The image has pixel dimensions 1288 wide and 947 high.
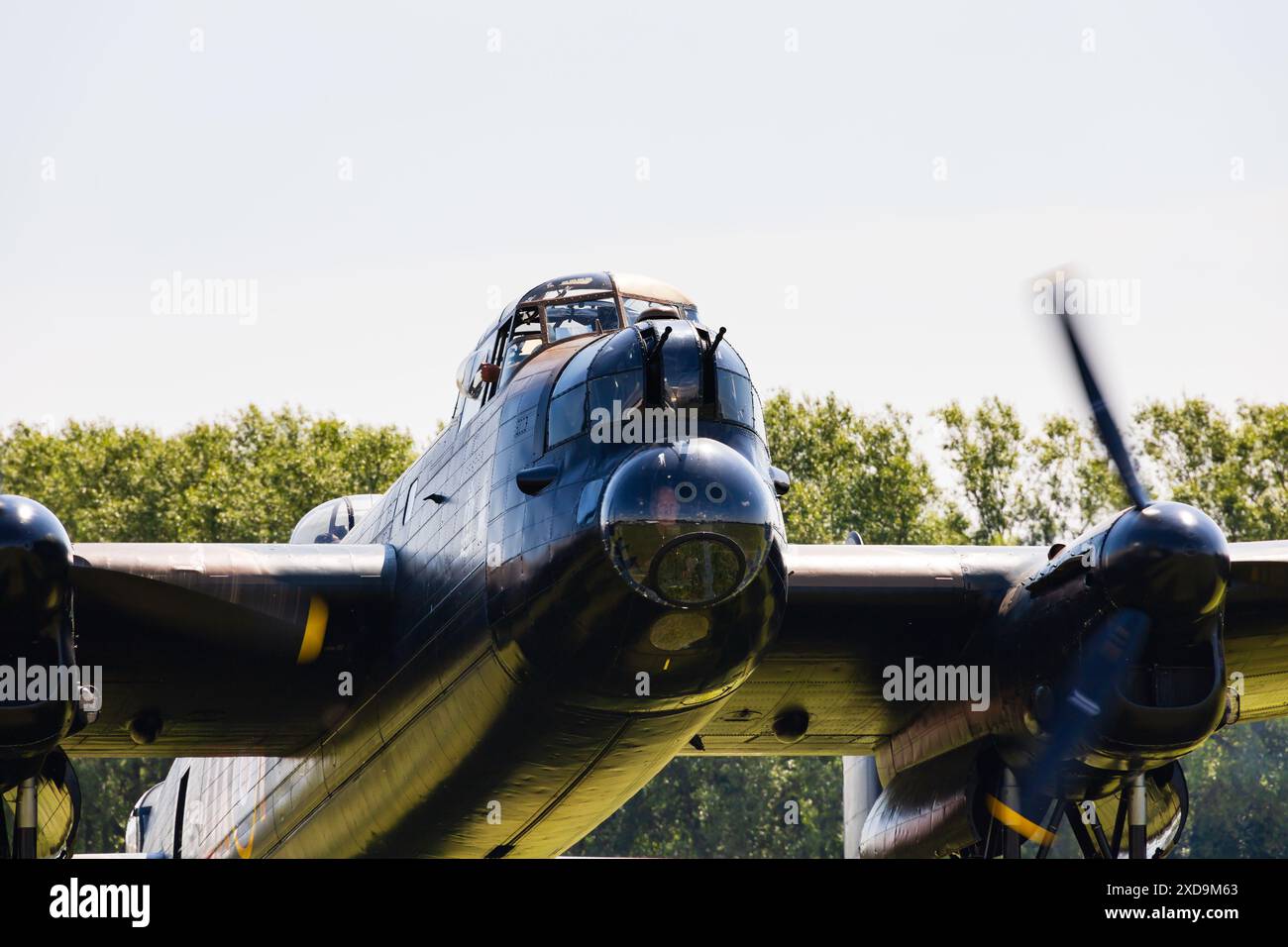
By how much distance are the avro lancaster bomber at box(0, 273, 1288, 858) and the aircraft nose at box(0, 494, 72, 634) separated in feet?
0.06

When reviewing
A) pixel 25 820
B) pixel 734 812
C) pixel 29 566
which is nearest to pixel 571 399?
pixel 29 566

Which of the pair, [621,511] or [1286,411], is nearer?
[621,511]

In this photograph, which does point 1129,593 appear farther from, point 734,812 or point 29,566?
point 734,812

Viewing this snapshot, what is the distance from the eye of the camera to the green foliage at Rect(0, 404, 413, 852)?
148ft

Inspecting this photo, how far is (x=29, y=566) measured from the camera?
1105 cm

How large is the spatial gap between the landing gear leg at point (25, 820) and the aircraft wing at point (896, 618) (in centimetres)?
606

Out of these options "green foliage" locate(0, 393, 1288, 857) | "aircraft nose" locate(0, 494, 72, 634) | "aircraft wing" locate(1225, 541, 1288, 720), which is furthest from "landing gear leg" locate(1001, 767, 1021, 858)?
"green foliage" locate(0, 393, 1288, 857)

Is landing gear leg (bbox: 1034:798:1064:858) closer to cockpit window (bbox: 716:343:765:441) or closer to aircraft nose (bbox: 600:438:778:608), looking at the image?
cockpit window (bbox: 716:343:765:441)

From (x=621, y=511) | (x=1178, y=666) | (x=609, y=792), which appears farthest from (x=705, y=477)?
(x=1178, y=666)

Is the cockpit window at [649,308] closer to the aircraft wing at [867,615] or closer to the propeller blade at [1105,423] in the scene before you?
the aircraft wing at [867,615]

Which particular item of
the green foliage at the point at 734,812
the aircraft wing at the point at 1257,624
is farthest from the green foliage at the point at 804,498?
the aircraft wing at the point at 1257,624
